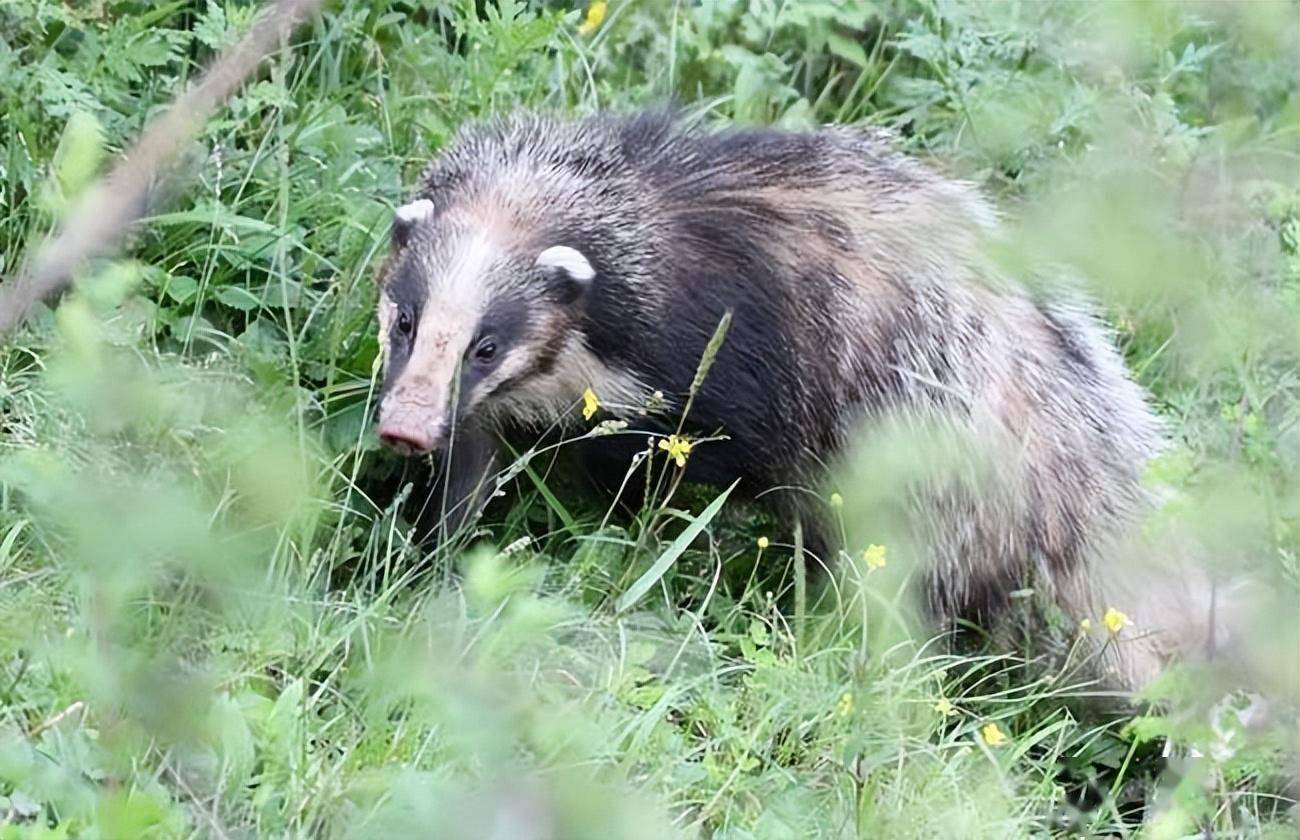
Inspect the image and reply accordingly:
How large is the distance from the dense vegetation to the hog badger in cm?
19

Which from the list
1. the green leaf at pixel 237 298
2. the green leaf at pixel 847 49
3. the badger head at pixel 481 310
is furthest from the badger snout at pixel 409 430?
the green leaf at pixel 847 49

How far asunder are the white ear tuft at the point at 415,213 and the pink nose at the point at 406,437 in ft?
2.64

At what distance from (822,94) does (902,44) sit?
0.59 m

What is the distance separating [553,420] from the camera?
528cm

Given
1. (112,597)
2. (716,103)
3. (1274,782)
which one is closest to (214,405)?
(112,597)

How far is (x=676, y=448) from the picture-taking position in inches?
196

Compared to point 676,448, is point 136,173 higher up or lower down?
higher up

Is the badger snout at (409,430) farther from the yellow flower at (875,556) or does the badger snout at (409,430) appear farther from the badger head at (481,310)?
the yellow flower at (875,556)

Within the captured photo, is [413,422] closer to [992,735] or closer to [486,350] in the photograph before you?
[486,350]

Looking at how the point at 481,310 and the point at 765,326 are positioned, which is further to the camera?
the point at 765,326

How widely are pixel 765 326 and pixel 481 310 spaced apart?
757mm

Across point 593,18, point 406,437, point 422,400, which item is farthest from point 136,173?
point 593,18

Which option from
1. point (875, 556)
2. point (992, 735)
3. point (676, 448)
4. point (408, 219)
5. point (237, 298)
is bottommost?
point (992, 735)

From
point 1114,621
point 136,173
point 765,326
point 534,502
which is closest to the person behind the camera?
point 136,173
